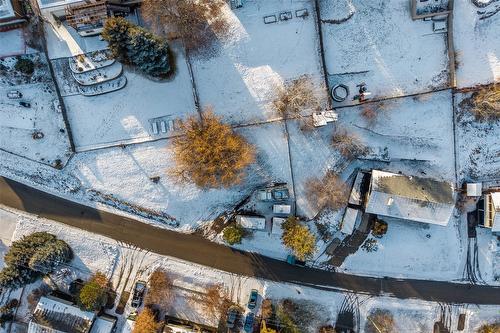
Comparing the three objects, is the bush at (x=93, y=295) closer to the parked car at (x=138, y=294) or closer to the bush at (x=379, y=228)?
the parked car at (x=138, y=294)

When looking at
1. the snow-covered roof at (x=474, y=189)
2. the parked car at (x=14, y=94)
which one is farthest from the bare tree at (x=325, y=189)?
the parked car at (x=14, y=94)

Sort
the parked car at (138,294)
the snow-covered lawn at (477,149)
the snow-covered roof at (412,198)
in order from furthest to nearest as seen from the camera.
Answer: the snow-covered lawn at (477,149) → the parked car at (138,294) → the snow-covered roof at (412,198)

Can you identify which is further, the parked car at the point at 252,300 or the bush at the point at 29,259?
the parked car at the point at 252,300

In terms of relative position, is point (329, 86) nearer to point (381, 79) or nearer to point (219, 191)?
point (381, 79)

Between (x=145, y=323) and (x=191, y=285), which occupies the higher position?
(x=191, y=285)

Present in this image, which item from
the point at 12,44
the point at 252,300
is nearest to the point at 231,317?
the point at 252,300

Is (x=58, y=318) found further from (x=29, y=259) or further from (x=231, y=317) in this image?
(x=231, y=317)
